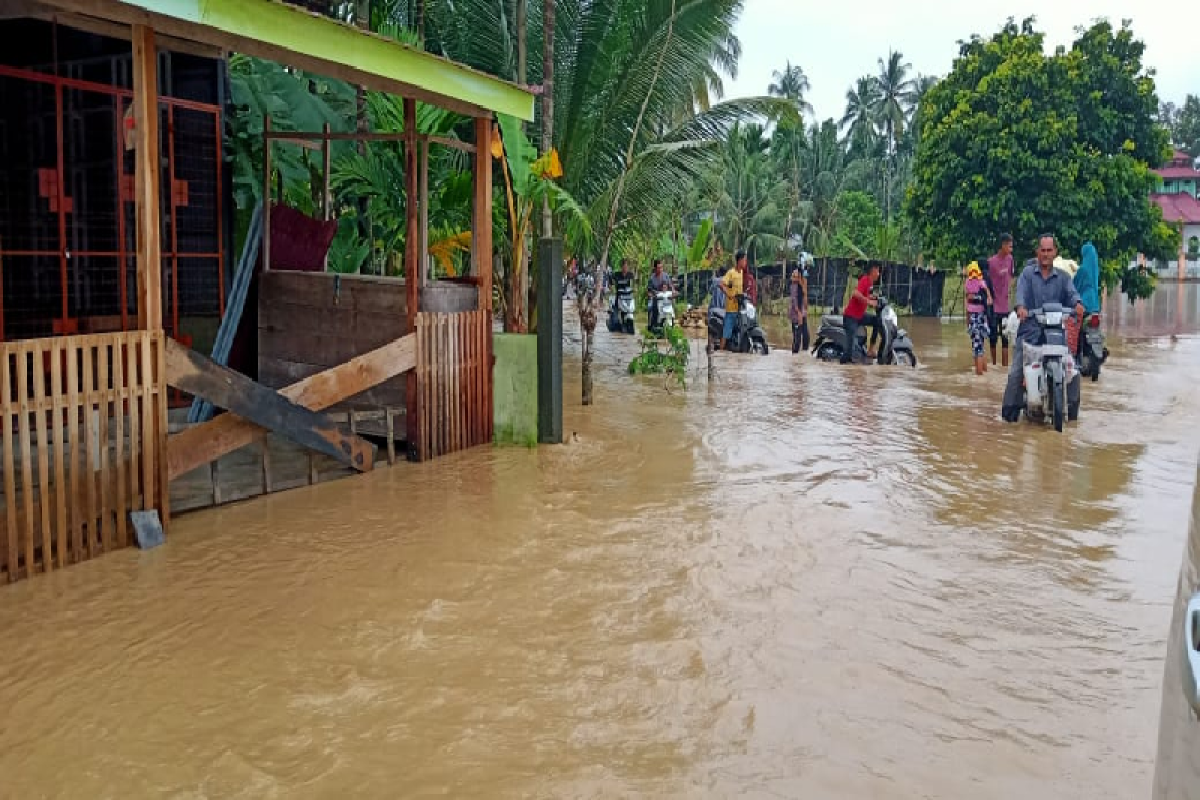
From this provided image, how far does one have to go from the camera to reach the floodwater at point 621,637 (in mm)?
3918

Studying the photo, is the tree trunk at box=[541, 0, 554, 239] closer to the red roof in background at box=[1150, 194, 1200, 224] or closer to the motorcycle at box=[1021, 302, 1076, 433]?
the motorcycle at box=[1021, 302, 1076, 433]

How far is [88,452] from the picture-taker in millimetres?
6121

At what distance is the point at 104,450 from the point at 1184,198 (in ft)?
206

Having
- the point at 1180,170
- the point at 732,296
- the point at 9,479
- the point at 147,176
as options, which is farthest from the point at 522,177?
the point at 1180,170

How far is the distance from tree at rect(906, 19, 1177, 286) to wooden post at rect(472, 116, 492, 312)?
16.6 meters

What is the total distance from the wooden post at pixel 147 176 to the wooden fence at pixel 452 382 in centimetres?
266

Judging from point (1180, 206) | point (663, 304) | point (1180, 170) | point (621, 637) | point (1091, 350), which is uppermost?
point (1180, 170)

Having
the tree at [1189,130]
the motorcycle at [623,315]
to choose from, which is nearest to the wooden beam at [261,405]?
the motorcycle at [623,315]

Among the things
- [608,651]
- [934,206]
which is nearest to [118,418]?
[608,651]

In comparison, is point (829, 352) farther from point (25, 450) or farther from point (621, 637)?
point (25, 450)

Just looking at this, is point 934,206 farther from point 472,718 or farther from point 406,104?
point 472,718

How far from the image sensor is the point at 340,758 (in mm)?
3926

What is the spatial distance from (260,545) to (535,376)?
353cm

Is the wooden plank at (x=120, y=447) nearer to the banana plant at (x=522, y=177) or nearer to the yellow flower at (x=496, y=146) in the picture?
the banana plant at (x=522, y=177)
